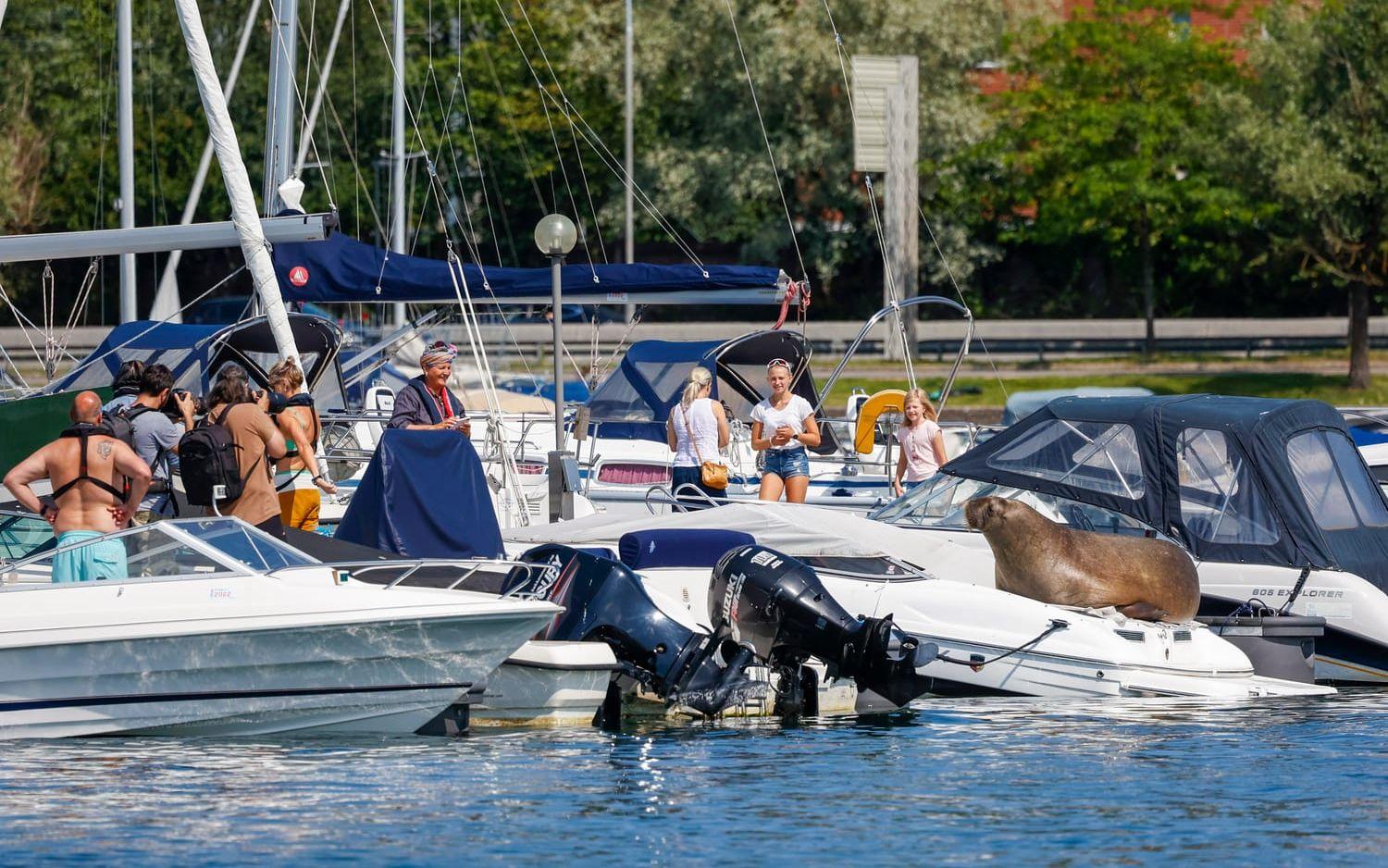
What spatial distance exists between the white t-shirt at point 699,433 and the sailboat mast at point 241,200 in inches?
123

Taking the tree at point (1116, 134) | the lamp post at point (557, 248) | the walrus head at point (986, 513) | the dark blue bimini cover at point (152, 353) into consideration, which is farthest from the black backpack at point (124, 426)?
the tree at point (1116, 134)

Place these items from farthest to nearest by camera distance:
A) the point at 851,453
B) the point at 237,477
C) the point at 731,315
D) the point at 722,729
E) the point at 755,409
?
1. the point at 731,315
2. the point at 851,453
3. the point at 755,409
4. the point at 237,477
5. the point at 722,729

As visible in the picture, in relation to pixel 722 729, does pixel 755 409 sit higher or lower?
higher

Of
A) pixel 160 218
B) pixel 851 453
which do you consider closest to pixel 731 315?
pixel 160 218

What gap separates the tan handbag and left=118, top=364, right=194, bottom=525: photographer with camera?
3868mm

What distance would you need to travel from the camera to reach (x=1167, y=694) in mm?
10977

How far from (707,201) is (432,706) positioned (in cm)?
3152

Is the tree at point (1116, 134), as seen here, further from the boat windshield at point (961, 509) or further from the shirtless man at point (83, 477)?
the shirtless man at point (83, 477)

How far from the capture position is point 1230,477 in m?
12.4

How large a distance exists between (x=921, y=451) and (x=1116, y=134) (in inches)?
924

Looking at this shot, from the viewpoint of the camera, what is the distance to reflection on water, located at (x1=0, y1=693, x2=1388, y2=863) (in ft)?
25.7

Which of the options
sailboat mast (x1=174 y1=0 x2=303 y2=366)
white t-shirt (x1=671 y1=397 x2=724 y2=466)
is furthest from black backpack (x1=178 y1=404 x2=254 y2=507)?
white t-shirt (x1=671 y1=397 x2=724 y2=466)

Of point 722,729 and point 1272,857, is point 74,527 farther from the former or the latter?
point 1272,857

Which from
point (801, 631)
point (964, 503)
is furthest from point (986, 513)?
point (801, 631)
